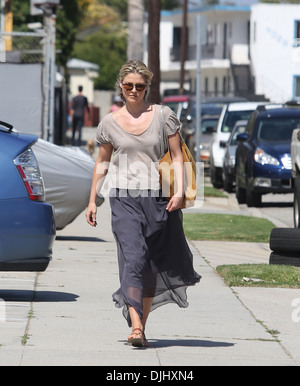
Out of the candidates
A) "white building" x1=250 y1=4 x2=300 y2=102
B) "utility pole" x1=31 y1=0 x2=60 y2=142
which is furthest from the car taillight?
"white building" x1=250 y1=4 x2=300 y2=102

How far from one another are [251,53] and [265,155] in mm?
48146

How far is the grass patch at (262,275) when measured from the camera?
33.1ft

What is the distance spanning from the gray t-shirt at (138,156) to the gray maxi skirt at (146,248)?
70 millimetres

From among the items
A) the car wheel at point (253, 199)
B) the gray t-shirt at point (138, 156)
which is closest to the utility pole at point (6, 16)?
the car wheel at point (253, 199)

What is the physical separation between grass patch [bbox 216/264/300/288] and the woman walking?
9.29 feet

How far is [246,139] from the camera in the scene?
20.6m

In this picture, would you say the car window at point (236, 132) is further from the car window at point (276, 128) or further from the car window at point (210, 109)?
the car window at point (210, 109)

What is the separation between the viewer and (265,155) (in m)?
20.0

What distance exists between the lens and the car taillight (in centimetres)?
873

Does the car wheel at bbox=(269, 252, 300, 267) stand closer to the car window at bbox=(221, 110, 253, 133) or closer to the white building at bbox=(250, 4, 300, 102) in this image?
the car window at bbox=(221, 110, 253, 133)

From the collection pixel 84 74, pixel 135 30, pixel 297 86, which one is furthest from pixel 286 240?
pixel 84 74

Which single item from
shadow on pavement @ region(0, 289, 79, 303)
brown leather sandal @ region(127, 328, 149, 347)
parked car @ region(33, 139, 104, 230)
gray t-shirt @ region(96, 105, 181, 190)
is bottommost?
shadow on pavement @ region(0, 289, 79, 303)

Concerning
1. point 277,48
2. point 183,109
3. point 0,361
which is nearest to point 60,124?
point 183,109

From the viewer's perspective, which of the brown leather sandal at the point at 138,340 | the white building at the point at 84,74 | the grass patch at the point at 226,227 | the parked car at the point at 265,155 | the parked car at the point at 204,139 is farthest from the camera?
the white building at the point at 84,74
